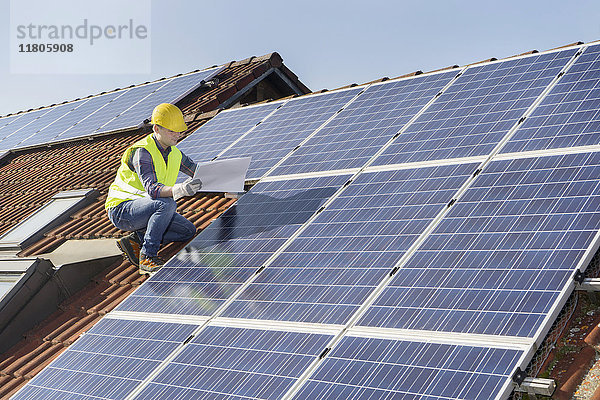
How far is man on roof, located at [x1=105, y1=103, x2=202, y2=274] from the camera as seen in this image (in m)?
9.65

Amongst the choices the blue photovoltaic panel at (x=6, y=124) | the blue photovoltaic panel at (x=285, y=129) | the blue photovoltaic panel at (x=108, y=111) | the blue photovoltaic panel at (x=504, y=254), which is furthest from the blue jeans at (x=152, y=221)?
the blue photovoltaic panel at (x=6, y=124)

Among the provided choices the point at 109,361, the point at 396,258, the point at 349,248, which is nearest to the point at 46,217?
the point at 109,361

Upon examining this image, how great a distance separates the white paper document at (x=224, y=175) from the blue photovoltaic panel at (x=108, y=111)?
8.94m

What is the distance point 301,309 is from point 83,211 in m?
7.51

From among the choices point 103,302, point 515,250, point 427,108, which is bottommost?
point 103,302

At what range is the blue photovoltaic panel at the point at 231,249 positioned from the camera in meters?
8.12

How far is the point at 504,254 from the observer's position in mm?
6344

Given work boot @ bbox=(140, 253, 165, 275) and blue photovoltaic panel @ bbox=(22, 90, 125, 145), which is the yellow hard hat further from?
blue photovoltaic panel @ bbox=(22, 90, 125, 145)

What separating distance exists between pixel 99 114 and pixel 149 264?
11362 millimetres

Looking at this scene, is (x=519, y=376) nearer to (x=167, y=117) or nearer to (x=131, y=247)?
(x=167, y=117)

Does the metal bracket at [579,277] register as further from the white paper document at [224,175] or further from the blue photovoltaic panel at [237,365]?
the white paper document at [224,175]

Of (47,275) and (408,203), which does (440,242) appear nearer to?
(408,203)

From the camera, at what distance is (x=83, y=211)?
43.2ft

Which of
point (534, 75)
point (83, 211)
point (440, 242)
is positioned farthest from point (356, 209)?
point (83, 211)
